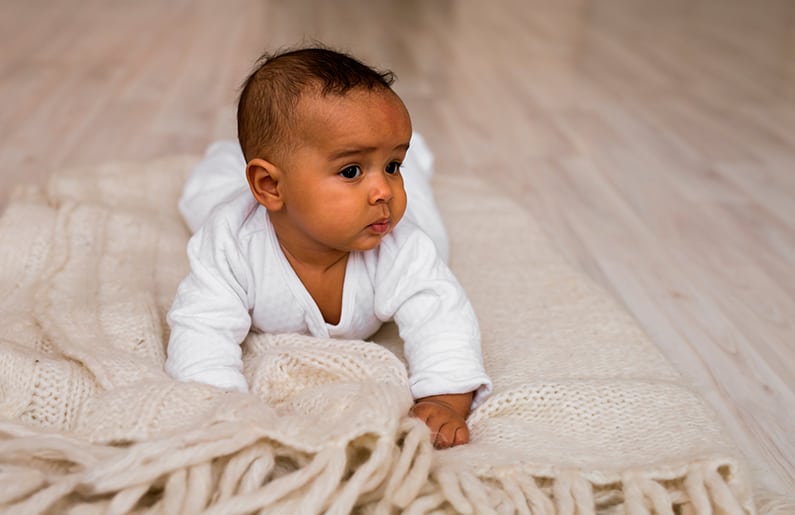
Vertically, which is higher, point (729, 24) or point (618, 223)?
point (729, 24)

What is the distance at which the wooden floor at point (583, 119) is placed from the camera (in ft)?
4.38

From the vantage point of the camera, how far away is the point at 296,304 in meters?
1.04

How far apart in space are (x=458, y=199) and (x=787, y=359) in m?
0.61

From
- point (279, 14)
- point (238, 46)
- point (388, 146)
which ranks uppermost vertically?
point (279, 14)

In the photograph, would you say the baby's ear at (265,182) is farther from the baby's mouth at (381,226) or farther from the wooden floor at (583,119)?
the wooden floor at (583,119)

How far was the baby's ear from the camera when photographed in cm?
94

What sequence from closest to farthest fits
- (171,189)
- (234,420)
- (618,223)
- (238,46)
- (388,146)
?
(234,420) → (388,146) → (171,189) → (618,223) → (238,46)

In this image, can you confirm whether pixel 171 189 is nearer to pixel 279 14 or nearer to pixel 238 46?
pixel 238 46

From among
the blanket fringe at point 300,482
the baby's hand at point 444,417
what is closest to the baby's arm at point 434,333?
the baby's hand at point 444,417

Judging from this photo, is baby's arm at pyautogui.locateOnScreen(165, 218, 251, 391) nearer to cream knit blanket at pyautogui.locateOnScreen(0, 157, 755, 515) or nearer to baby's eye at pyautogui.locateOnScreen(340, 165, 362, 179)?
cream knit blanket at pyautogui.locateOnScreen(0, 157, 755, 515)

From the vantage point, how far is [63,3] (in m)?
3.65

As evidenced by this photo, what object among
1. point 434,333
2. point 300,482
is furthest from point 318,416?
point 434,333

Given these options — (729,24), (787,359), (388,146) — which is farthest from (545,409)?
(729,24)

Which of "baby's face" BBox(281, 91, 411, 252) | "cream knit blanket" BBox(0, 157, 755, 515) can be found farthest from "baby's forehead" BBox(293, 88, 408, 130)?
"cream knit blanket" BBox(0, 157, 755, 515)
